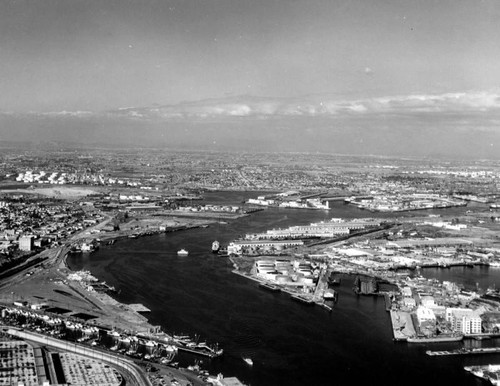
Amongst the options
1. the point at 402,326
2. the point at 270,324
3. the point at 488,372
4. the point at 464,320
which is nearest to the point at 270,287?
the point at 270,324

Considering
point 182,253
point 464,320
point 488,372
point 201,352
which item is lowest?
point 201,352

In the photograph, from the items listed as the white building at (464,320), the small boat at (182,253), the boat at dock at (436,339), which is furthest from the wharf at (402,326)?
the small boat at (182,253)

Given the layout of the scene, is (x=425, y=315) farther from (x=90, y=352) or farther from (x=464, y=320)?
(x=90, y=352)

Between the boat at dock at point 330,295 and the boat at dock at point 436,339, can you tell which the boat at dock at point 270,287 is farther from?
the boat at dock at point 436,339

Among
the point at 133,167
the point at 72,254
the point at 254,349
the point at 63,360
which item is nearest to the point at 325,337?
the point at 254,349

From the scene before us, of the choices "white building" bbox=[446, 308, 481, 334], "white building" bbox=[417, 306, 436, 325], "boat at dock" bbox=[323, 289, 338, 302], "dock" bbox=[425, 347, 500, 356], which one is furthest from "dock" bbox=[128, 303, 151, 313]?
"white building" bbox=[446, 308, 481, 334]

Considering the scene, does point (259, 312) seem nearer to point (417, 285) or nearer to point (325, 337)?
point (325, 337)

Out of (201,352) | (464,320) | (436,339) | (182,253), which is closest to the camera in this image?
(201,352)

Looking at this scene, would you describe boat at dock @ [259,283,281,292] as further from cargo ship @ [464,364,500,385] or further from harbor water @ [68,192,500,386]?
cargo ship @ [464,364,500,385]
